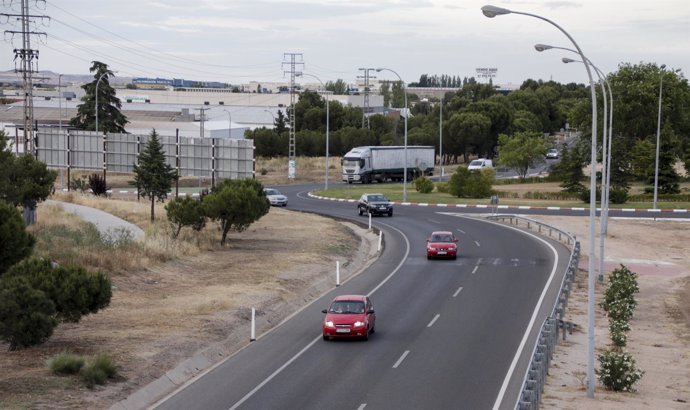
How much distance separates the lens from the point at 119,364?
2350 cm

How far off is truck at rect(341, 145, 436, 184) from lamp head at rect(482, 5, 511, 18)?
79439mm

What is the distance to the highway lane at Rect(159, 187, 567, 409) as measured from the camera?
2136 cm

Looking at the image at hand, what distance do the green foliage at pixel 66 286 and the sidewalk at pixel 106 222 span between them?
53.4 ft

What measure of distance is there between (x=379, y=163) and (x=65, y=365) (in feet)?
271

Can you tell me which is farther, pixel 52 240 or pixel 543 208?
pixel 543 208

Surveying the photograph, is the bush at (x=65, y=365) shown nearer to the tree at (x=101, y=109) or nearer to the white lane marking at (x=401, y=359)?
the white lane marking at (x=401, y=359)

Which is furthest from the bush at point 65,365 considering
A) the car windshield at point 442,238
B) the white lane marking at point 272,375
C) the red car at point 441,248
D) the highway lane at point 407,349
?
the car windshield at point 442,238

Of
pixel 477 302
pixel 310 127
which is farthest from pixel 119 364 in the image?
pixel 310 127

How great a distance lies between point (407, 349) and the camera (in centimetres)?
2650

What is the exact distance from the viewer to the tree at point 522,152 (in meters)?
107

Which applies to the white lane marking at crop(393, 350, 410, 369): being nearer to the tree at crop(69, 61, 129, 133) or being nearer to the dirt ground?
the dirt ground

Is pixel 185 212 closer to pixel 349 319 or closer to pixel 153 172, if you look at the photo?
pixel 153 172

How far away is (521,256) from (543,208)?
27652 millimetres

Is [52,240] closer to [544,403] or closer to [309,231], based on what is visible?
[309,231]
